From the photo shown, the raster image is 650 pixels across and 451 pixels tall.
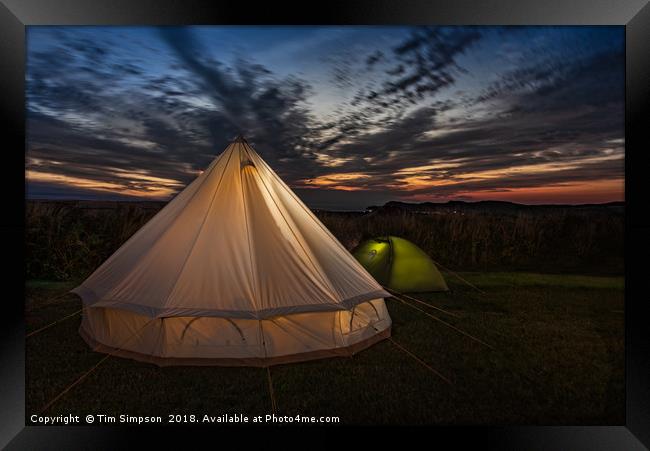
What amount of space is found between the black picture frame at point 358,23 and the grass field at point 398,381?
0.23 meters

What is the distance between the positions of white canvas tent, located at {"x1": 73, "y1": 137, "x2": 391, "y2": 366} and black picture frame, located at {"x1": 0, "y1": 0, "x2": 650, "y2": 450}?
0.75 meters

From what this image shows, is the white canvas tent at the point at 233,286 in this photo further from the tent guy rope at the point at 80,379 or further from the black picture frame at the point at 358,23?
the black picture frame at the point at 358,23

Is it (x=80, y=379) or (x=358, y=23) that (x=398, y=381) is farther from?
(x=358, y=23)

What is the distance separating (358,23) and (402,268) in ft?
15.5

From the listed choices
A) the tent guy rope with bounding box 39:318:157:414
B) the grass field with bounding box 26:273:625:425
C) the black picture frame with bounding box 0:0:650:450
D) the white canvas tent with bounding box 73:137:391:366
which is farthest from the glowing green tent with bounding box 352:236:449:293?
the tent guy rope with bounding box 39:318:157:414

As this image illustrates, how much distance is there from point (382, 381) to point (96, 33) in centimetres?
459

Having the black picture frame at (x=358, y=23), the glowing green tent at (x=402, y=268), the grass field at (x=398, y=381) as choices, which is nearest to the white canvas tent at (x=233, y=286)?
the grass field at (x=398, y=381)

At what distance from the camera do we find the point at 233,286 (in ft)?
11.4

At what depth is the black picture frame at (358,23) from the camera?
8.79 ft

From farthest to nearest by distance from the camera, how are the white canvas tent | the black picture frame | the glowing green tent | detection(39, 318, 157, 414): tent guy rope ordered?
the glowing green tent < the white canvas tent < detection(39, 318, 157, 414): tent guy rope < the black picture frame

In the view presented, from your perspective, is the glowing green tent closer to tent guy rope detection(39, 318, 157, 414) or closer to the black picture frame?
the black picture frame

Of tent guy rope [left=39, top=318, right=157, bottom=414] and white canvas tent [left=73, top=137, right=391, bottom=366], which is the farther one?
white canvas tent [left=73, top=137, right=391, bottom=366]

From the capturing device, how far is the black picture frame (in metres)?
2.68

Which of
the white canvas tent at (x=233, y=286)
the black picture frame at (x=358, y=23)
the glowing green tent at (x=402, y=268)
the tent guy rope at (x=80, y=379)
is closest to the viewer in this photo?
the black picture frame at (x=358, y=23)
